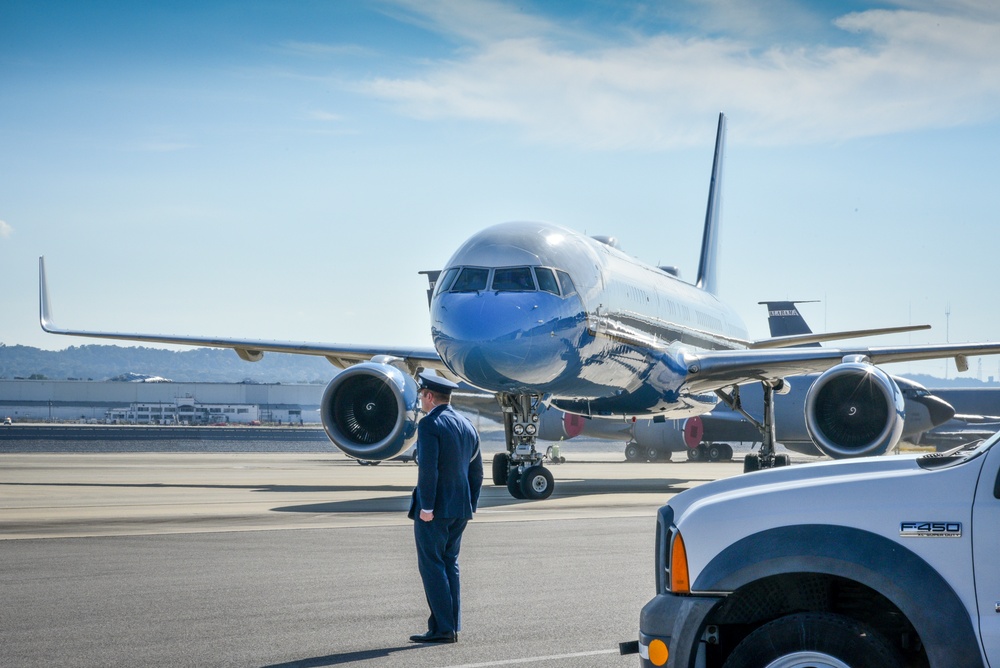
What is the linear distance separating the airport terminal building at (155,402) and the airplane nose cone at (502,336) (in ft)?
346

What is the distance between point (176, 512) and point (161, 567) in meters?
6.47

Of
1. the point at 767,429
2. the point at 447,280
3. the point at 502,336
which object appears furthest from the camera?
the point at 767,429

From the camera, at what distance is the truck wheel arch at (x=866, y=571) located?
179 inches

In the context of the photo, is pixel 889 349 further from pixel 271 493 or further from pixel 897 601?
pixel 897 601

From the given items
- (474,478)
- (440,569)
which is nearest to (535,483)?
(474,478)

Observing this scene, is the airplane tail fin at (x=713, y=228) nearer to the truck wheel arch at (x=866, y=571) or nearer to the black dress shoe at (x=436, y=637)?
the black dress shoe at (x=436, y=637)

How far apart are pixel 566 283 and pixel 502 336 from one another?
1.87 m

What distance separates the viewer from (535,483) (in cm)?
1906

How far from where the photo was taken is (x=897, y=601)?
4617mm

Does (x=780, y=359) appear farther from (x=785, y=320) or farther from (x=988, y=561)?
(x=785, y=320)

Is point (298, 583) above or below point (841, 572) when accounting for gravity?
below

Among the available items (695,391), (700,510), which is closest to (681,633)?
(700,510)

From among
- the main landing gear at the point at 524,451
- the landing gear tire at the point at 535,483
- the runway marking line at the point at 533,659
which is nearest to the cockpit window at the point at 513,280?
the main landing gear at the point at 524,451

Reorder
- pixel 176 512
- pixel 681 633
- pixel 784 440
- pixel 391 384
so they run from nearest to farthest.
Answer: pixel 681 633 → pixel 176 512 → pixel 391 384 → pixel 784 440
